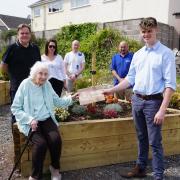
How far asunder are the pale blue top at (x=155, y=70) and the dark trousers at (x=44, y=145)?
1122 millimetres

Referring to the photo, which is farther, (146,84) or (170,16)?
(170,16)

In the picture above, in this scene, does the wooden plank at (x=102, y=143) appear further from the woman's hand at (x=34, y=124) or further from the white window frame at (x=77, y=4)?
the white window frame at (x=77, y=4)

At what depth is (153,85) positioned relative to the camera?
13.3ft

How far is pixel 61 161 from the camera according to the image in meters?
4.72

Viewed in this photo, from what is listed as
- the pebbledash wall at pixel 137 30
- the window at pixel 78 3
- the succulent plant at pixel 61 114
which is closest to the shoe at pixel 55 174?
the succulent plant at pixel 61 114

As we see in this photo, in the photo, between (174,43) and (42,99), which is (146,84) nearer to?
(42,99)

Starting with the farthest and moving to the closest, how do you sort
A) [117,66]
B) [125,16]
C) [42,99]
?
[125,16] < [117,66] < [42,99]

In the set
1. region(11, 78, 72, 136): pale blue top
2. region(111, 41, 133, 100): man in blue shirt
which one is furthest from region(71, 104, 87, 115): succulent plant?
region(111, 41, 133, 100): man in blue shirt

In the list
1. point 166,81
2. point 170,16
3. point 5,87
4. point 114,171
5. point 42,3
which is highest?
point 42,3

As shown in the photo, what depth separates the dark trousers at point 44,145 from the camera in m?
4.13

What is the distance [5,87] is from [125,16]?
14.7m

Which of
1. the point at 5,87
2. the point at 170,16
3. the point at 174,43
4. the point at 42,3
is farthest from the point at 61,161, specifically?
the point at 42,3

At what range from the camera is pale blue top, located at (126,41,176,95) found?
395 centimetres

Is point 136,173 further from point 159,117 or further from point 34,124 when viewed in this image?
point 34,124
